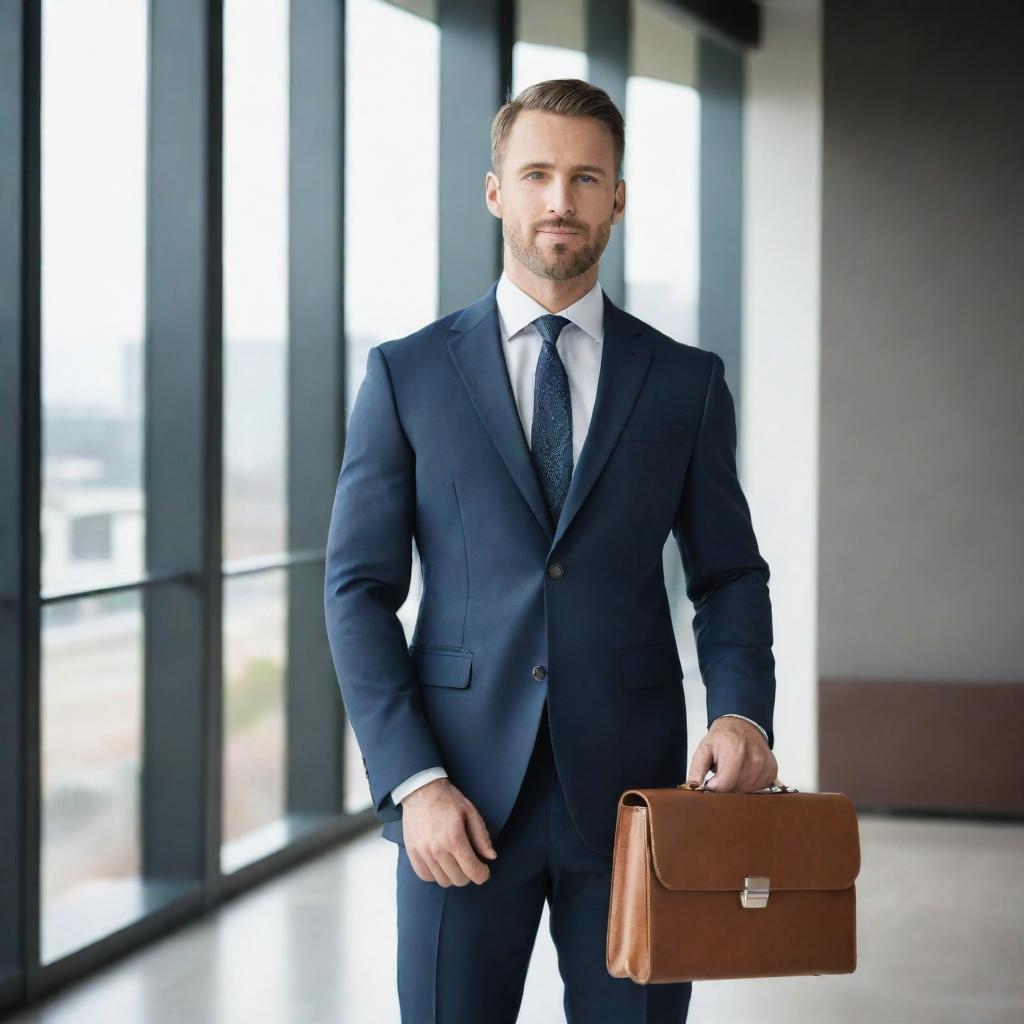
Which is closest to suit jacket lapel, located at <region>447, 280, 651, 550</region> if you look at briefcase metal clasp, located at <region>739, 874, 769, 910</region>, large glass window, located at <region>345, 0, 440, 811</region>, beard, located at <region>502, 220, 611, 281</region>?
beard, located at <region>502, 220, 611, 281</region>

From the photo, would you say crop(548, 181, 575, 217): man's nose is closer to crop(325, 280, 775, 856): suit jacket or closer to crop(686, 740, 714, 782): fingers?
crop(325, 280, 775, 856): suit jacket

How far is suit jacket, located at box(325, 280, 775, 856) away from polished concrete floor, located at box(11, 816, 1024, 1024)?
6.28 feet

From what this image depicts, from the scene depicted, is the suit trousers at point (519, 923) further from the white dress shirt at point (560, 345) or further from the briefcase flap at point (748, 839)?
the white dress shirt at point (560, 345)

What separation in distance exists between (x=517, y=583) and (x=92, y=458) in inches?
102

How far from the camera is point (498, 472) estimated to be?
1.71 m

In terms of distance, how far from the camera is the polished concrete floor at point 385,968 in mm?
3443

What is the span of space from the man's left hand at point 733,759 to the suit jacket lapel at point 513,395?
0.30 m

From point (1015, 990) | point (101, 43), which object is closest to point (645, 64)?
point (101, 43)

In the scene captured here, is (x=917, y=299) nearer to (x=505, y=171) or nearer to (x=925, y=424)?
(x=925, y=424)

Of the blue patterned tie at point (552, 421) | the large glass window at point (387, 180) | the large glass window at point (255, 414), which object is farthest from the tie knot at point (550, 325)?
the large glass window at point (387, 180)

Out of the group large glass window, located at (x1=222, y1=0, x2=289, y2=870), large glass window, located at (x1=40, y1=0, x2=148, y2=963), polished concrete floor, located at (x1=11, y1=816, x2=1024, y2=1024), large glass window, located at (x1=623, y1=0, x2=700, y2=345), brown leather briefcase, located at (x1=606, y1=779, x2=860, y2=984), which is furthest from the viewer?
large glass window, located at (x1=623, y1=0, x2=700, y2=345)

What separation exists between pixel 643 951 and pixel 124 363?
2.98 meters

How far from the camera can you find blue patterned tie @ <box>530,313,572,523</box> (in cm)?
173

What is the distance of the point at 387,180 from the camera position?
548 cm
